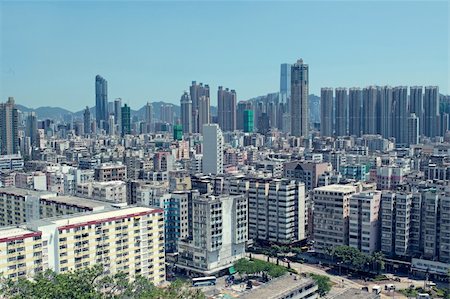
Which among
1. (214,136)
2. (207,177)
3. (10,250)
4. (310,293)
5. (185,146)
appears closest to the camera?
(10,250)

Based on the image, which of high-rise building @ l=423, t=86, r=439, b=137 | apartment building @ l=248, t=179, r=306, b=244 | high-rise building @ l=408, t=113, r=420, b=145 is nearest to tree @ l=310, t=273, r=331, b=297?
apartment building @ l=248, t=179, r=306, b=244

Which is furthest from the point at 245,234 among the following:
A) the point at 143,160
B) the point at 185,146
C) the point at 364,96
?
the point at 364,96

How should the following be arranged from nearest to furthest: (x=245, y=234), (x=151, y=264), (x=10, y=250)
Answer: (x=10, y=250) → (x=151, y=264) → (x=245, y=234)

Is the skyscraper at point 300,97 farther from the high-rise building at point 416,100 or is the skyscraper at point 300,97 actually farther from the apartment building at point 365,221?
the apartment building at point 365,221

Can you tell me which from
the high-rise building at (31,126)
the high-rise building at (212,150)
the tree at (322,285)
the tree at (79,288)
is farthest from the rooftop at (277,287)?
the high-rise building at (31,126)

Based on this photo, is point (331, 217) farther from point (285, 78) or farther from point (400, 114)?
point (285, 78)

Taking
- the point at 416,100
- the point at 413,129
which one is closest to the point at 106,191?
the point at 413,129

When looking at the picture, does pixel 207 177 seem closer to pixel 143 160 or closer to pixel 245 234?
pixel 245 234
